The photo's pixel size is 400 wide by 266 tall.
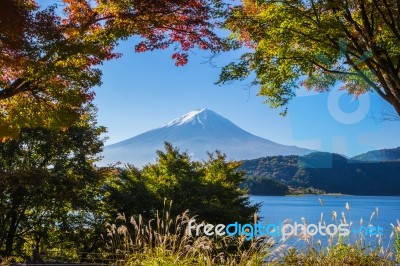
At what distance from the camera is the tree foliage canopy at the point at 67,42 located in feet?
21.5

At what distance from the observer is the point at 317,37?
26.0 ft

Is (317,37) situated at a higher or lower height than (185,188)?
higher

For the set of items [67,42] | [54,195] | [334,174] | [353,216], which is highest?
[67,42]

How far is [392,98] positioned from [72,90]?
576 centimetres

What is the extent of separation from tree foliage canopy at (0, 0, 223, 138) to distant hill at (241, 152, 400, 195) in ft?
306

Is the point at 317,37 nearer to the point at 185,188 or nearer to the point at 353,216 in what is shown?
the point at 185,188

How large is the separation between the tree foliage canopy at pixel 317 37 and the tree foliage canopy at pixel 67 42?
2.68 feet

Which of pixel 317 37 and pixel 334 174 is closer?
pixel 317 37

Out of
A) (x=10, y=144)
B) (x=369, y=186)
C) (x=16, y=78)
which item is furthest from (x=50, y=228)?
(x=369, y=186)

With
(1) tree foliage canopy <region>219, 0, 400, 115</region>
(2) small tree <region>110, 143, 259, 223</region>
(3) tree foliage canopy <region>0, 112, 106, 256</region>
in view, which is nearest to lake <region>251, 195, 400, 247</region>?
(2) small tree <region>110, 143, 259, 223</region>

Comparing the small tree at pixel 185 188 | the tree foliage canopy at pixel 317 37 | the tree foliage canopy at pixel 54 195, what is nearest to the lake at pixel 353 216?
the small tree at pixel 185 188

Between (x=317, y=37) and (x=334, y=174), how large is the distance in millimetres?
112085

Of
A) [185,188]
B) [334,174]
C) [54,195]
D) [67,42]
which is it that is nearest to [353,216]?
[334,174]

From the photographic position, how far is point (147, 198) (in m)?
15.1
